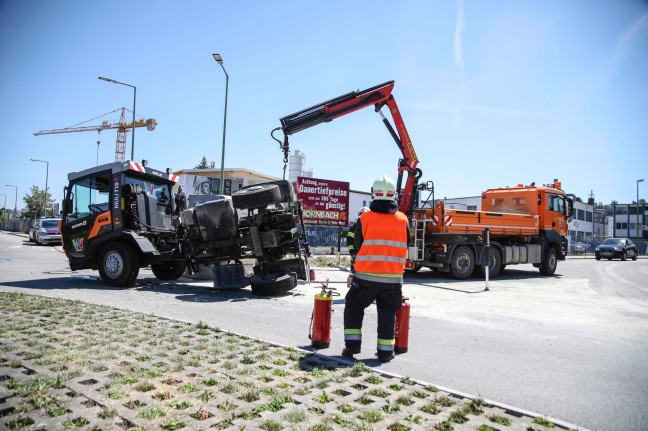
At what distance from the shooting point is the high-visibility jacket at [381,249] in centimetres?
475

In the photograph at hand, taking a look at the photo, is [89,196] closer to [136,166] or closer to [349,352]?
[136,166]

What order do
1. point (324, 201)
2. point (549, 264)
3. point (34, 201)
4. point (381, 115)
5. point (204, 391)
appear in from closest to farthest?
point (204, 391), point (381, 115), point (549, 264), point (324, 201), point (34, 201)

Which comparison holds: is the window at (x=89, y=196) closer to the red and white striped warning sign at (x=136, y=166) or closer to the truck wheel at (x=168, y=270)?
the red and white striped warning sign at (x=136, y=166)

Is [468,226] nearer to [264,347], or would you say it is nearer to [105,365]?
[264,347]

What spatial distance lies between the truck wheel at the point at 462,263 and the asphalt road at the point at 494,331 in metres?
2.51

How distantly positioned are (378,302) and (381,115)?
10502mm

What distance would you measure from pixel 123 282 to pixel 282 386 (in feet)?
24.4

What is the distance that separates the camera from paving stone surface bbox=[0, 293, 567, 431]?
2.90 meters

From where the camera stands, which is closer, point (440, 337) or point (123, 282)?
point (440, 337)

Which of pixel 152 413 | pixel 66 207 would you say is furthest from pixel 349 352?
pixel 66 207

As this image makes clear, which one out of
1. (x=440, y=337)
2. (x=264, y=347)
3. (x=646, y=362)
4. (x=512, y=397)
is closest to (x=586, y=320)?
(x=646, y=362)

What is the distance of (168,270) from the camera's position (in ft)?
37.8

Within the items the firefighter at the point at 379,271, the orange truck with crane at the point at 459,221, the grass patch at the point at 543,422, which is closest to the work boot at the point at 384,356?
the firefighter at the point at 379,271

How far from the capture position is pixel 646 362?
16.0ft
